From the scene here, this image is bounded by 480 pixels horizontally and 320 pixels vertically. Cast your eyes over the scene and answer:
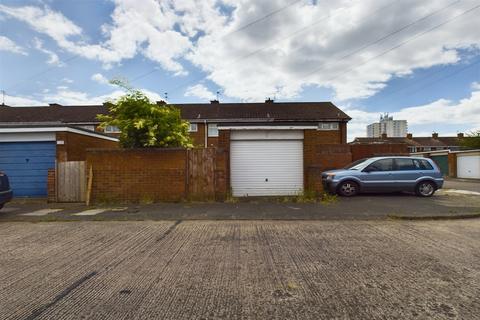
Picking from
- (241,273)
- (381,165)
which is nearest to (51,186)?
(241,273)

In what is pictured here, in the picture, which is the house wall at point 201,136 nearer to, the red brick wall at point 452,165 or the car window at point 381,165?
the car window at point 381,165

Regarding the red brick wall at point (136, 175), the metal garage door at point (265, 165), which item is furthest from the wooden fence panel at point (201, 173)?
the metal garage door at point (265, 165)

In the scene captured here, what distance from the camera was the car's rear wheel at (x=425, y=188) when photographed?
35.9ft

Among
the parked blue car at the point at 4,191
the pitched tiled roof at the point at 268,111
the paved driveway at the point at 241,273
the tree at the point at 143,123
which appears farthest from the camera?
the pitched tiled roof at the point at 268,111

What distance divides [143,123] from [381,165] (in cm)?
927

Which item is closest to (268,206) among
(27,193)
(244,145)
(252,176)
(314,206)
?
(314,206)

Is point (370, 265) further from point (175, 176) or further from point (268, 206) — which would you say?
point (175, 176)

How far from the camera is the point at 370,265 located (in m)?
3.98

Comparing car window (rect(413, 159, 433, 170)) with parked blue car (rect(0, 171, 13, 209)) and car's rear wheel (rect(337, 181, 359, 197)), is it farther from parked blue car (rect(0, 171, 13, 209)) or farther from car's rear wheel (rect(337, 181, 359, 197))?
parked blue car (rect(0, 171, 13, 209))

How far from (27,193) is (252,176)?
8.78 metres

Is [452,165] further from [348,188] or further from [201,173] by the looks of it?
[201,173]

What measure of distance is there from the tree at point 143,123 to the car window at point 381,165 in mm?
7706

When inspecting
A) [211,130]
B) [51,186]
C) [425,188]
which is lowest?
[425,188]

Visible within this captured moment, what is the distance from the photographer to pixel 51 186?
10180 mm
